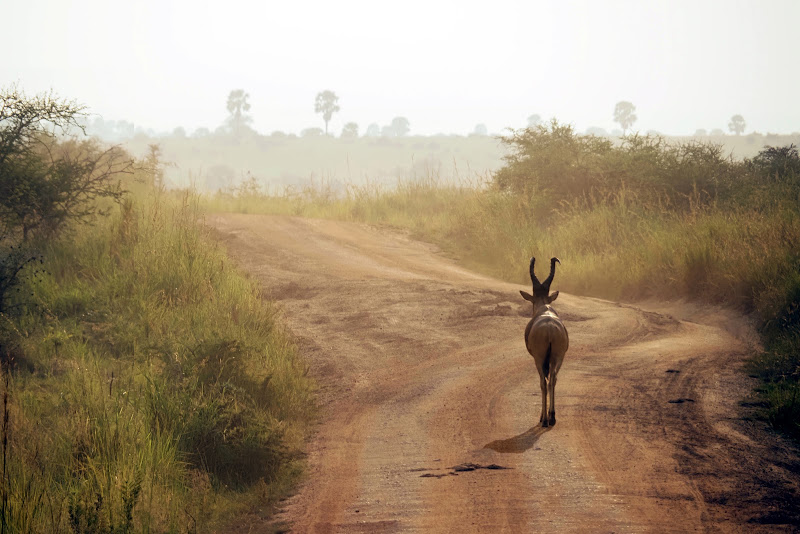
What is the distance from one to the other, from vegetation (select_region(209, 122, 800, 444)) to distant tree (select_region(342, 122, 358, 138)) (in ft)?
318

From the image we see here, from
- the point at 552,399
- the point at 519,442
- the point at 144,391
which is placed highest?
the point at 552,399

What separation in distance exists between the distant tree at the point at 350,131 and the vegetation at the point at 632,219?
3817 inches

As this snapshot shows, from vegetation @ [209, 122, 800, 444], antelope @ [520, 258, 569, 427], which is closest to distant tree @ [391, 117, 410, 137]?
vegetation @ [209, 122, 800, 444]

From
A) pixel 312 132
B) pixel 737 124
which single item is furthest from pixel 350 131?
pixel 737 124

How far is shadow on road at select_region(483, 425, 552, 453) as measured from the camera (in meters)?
6.93

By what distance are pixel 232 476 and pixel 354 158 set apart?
337 ft

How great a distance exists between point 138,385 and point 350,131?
117m

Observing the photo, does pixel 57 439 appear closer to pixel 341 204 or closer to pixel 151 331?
pixel 151 331

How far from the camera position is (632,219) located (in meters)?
17.7

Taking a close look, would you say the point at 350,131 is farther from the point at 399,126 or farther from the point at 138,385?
the point at 138,385

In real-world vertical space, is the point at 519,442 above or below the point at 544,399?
below

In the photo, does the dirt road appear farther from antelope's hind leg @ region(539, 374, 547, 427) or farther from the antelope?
the antelope

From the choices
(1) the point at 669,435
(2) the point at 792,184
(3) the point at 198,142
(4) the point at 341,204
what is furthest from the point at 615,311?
(3) the point at 198,142

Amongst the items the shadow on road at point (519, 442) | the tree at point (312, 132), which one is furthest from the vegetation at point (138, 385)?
the tree at point (312, 132)
